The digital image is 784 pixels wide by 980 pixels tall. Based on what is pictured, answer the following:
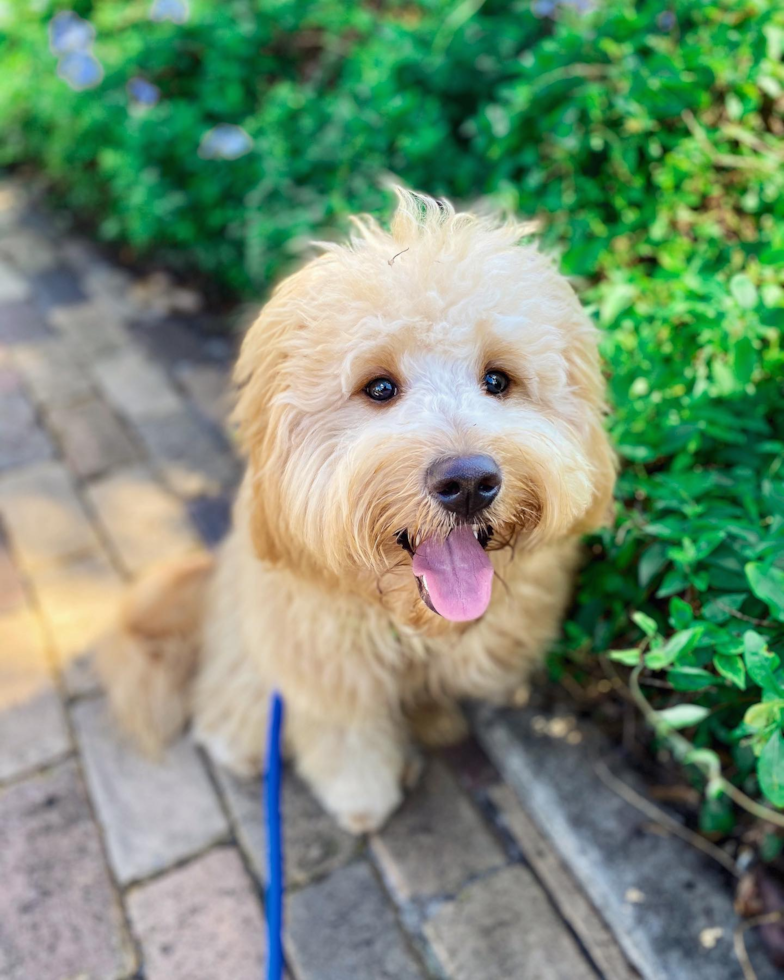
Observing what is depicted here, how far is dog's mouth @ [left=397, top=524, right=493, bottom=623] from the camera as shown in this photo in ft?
4.53

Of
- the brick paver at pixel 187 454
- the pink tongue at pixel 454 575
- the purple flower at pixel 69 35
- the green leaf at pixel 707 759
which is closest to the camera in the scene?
the pink tongue at pixel 454 575

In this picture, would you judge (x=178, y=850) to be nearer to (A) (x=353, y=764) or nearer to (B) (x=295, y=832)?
(B) (x=295, y=832)

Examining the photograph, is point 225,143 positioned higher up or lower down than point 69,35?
lower down

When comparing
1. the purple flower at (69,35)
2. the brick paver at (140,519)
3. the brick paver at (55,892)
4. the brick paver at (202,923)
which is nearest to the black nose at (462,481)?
the brick paver at (202,923)

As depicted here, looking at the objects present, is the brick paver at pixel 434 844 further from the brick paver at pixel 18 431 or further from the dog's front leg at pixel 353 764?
the brick paver at pixel 18 431

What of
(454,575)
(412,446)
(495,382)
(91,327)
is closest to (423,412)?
(412,446)

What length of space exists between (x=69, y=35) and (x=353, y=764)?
3.87 metres

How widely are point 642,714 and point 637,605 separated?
46 centimetres

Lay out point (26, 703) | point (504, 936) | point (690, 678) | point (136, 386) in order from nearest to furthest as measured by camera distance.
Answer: point (690, 678)
point (504, 936)
point (26, 703)
point (136, 386)

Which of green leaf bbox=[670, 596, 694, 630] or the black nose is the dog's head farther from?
green leaf bbox=[670, 596, 694, 630]

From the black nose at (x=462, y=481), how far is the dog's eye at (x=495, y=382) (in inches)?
9.5

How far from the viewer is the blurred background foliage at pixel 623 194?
154 cm

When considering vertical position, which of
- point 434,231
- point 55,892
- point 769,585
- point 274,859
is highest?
point 434,231

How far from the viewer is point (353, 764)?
1.90m
